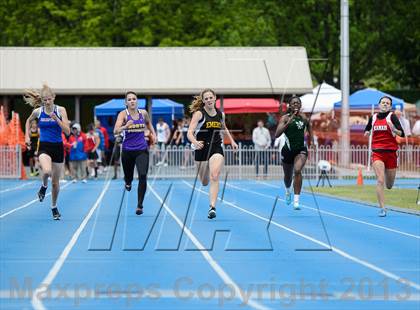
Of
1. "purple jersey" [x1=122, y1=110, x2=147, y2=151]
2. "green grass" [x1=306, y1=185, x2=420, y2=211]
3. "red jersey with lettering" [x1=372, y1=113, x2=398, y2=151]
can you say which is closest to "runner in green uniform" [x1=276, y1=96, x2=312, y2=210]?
"red jersey with lettering" [x1=372, y1=113, x2=398, y2=151]

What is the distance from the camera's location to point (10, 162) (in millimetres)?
36344

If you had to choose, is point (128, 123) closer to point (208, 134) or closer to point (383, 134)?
point (208, 134)

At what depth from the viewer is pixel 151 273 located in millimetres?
10992

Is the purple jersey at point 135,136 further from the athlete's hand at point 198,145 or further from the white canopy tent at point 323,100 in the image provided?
the white canopy tent at point 323,100

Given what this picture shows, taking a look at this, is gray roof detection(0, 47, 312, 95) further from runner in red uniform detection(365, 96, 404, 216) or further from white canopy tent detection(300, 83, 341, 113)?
runner in red uniform detection(365, 96, 404, 216)

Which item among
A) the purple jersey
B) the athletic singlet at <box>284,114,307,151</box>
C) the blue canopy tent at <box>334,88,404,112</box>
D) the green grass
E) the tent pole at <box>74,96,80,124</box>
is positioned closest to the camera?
the purple jersey

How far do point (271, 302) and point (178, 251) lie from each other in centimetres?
405

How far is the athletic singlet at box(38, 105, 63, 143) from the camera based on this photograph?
56.4ft

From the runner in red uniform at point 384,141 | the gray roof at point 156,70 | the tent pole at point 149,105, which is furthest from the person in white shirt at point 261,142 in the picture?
the runner in red uniform at point 384,141

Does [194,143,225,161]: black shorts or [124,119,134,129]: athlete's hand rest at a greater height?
[124,119,134,129]: athlete's hand

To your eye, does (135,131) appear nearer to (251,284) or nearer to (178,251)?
(178,251)

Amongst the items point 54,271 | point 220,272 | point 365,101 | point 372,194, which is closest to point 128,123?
point 54,271

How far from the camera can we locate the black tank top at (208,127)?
17344 mm

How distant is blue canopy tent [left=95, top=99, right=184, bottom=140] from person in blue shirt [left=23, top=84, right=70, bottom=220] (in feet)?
84.7
